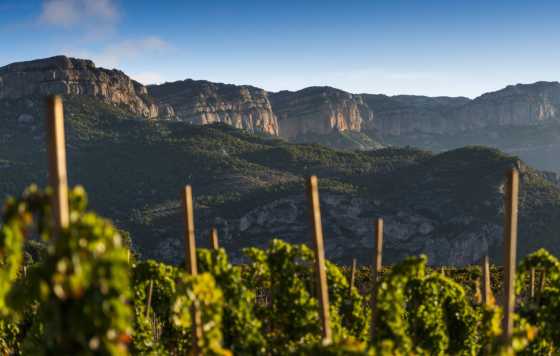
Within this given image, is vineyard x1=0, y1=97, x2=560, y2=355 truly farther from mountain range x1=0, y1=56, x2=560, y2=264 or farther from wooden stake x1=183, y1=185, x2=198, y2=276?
mountain range x1=0, y1=56, x2=560, y2=264

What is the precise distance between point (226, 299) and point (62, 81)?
150 m

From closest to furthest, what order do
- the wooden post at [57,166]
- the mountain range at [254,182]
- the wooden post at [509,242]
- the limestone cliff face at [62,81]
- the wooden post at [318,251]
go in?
the wooden post at [57,166], the wooden post at [509,242], the wooden post at [318,251], the mountain range at [254,182], the limestone cliff face at [62,81]

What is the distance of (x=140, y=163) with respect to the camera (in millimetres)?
120938

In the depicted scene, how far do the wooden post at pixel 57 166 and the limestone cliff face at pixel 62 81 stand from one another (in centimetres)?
15076

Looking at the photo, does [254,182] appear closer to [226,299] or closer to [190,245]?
[226,299]

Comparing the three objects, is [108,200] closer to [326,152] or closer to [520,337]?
[326,152]

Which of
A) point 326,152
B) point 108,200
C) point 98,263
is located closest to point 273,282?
point 98,263

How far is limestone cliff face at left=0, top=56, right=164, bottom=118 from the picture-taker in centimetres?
14888

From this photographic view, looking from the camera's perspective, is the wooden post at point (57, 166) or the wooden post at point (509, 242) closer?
the wooden post at point (57, 166)

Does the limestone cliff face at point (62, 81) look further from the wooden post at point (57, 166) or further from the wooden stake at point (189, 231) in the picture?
the wooden post at point (57, 166)

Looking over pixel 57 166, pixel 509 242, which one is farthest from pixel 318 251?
pixel 57 166

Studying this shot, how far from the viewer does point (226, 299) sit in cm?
1069

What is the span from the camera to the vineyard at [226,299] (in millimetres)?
5035

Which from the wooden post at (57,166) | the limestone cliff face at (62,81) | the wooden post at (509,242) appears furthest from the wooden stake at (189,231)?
the limestone cliff face at (62,81)
